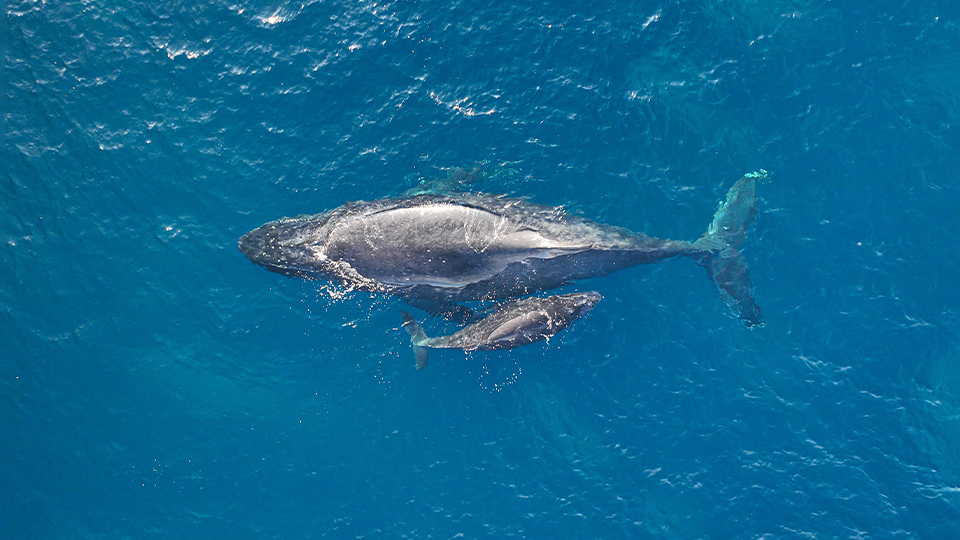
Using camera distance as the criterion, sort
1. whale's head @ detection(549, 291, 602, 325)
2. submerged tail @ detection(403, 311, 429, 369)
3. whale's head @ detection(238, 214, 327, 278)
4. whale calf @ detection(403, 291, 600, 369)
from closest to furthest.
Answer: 1. whale calf @ detection(403, 291, 600, 369)
2. whale's head @ detection(549, 291, 602, 325)
3. whale's head @ detection(238, 214, 327, 278)
4. submerged tail @ detection(403, 311, 429, 369)

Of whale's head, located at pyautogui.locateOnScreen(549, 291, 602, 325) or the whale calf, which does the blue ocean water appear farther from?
the whale calf

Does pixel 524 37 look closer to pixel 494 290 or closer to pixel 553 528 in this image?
pixel 494 290

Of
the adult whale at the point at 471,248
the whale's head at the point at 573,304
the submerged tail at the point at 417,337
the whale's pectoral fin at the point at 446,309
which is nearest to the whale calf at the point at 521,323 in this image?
the whale's head at the point at 573,304

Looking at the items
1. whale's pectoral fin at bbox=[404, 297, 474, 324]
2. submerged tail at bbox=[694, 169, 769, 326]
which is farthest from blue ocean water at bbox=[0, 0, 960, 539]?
whale's pectoral fin at bbox=[404, 297, 474, 324]

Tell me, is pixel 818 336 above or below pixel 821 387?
above

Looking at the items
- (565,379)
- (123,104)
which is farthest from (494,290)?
(123,104)

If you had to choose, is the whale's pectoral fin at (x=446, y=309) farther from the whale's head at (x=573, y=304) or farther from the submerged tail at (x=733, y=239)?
the submerged tail at (x=733, y=239)
